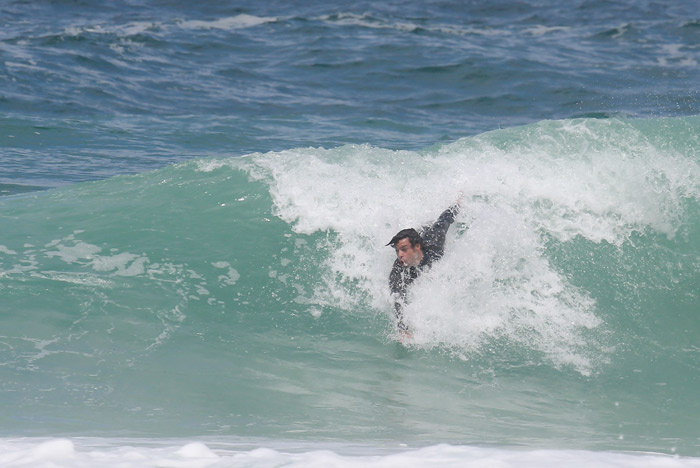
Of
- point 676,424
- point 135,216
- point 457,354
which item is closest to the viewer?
point 676,424

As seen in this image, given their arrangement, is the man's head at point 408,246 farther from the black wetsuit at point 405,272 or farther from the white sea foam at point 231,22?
the white sea foam at point 231,22

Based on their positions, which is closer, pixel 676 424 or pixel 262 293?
pixel 676 424

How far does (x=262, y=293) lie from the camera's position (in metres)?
7.62

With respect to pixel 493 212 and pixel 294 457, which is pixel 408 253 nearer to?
pixel 493 212

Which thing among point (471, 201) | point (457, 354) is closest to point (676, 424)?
point (457, 354)

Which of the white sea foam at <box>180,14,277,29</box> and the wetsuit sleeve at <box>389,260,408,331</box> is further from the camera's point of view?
the white sea foam at <box>180,14,277,29</box>

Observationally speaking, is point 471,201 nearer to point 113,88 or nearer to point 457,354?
point 457,354

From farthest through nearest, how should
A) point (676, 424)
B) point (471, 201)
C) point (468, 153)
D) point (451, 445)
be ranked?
1. point (468, 153)
2. point (471, 201)
3. point (676, 424)
4. point (451, 445)

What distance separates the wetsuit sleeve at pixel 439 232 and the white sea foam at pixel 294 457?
2880mm

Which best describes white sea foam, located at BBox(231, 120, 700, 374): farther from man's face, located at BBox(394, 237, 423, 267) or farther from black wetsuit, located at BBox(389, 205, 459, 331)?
man's face, located at BBox(394, 237, 423, 267)

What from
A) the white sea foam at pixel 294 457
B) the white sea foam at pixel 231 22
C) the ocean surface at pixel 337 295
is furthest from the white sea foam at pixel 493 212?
the white sea foam at pixel 231 22

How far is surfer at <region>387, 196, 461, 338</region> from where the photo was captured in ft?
A: 21.8

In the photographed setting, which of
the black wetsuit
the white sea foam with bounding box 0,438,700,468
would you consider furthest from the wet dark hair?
the white sea foam with bounding box 0,438,700,468

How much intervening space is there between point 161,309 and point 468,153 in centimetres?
422
